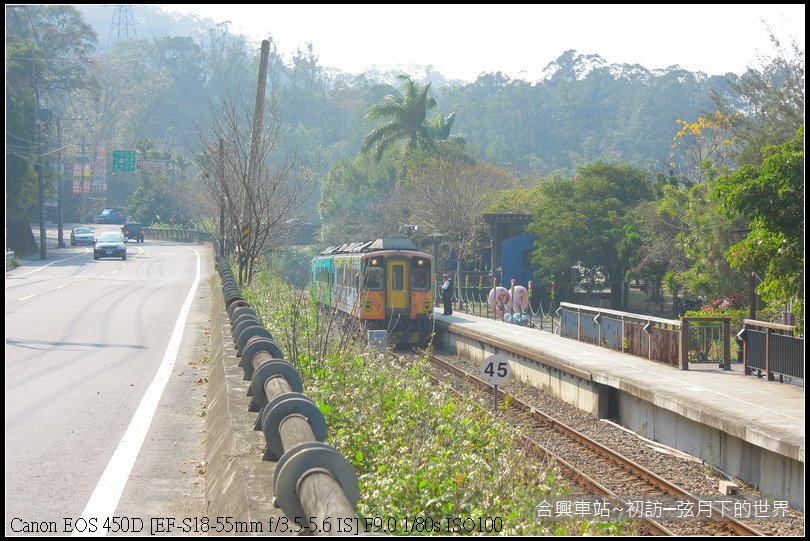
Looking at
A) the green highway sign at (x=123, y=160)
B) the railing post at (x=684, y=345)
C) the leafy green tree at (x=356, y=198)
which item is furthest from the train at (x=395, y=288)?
the green highway sign at (x=123, y=160)

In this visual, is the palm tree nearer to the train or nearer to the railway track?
the train

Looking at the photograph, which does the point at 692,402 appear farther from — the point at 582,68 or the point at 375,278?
the point at 582,68

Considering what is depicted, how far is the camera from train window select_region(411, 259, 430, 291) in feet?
98.6

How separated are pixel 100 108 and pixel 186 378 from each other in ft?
401

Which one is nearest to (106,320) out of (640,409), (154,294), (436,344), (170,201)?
(154,294)

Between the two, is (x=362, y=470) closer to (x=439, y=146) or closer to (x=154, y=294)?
(x=154, y=294)

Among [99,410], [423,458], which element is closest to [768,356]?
[99,410]

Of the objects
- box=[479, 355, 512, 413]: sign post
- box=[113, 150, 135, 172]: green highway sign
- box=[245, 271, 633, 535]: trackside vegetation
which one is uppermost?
box=[113, 150, 135, 172]: green highway sign

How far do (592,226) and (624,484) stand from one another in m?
29.9

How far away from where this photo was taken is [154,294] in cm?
3350

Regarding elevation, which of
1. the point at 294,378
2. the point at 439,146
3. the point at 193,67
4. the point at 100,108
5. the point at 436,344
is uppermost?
the point at 193,67

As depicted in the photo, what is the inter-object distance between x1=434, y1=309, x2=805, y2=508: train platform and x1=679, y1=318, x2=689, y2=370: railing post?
19 centimetres

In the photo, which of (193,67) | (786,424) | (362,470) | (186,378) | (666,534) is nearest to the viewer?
(362,470)

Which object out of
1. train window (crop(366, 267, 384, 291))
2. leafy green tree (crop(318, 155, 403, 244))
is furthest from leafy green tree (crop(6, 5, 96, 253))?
train window (crop(366, 267, 384, 291))
